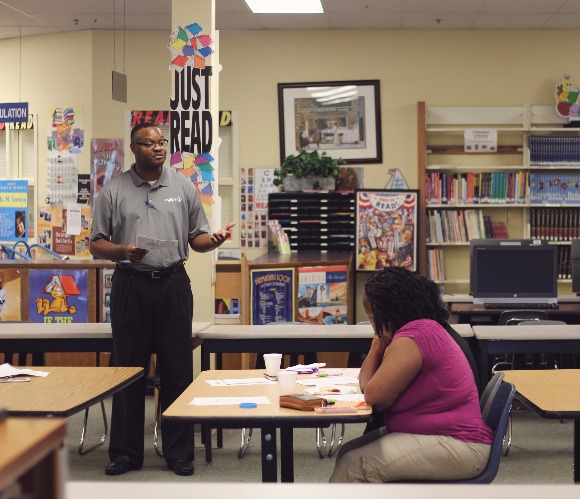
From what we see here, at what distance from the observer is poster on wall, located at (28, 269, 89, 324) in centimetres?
748

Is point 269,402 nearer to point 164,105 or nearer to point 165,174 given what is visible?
point 165,174

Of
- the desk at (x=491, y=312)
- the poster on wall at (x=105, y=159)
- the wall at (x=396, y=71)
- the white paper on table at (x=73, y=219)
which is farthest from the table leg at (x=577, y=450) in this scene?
the white paper on table at (x=73, y=219)

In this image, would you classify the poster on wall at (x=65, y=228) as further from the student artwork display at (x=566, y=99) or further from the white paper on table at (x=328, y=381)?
the white paper on table at (x=328, y=381)

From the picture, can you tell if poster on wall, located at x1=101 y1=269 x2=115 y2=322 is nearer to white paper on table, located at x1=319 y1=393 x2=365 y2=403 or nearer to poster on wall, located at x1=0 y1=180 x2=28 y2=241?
poster on wall, located at x1=0 y1=180 x2=28 y2=241

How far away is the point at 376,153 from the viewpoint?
9914mm

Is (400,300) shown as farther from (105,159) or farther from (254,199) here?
(105,159)

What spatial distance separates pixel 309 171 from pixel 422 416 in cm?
637

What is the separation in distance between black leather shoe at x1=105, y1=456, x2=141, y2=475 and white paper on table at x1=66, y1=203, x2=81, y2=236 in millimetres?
5368

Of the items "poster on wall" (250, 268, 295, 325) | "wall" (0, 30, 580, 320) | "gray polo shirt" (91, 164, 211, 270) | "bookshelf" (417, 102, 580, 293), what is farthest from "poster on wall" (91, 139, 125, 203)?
"gray polo shirt" (91, 164, 211, 270)

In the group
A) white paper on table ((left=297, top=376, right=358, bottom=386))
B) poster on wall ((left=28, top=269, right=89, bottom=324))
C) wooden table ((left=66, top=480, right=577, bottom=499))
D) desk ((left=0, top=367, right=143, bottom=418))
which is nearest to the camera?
wooden table ((left=66, top=480, right=577, bottom=499))

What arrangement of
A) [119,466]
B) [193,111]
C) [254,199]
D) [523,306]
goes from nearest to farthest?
[119,466], [193,111], [523,306], [254,199]

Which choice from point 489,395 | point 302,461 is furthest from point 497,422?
point 302,461

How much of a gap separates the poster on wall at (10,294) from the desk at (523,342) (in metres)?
3.92

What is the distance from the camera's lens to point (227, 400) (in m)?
3.29
